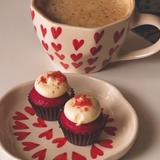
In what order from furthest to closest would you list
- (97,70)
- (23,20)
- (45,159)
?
(23,20) < (97,70) < (45,159)

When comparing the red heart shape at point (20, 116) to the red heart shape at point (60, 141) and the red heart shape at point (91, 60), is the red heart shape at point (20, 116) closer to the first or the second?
the red heart shape at point (60, 141)

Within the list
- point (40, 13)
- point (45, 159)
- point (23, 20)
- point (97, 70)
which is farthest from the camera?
point (23, 20)

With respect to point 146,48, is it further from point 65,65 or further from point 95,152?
point 95,152

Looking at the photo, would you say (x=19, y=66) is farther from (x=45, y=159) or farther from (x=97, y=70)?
(x=45, y=159)

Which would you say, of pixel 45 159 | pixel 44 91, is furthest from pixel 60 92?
pixel 45 159

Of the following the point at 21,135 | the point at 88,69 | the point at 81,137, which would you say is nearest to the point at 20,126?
the point at 21,135

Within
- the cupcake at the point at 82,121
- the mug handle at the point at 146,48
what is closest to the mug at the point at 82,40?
the mug handle at the point at 146,48
